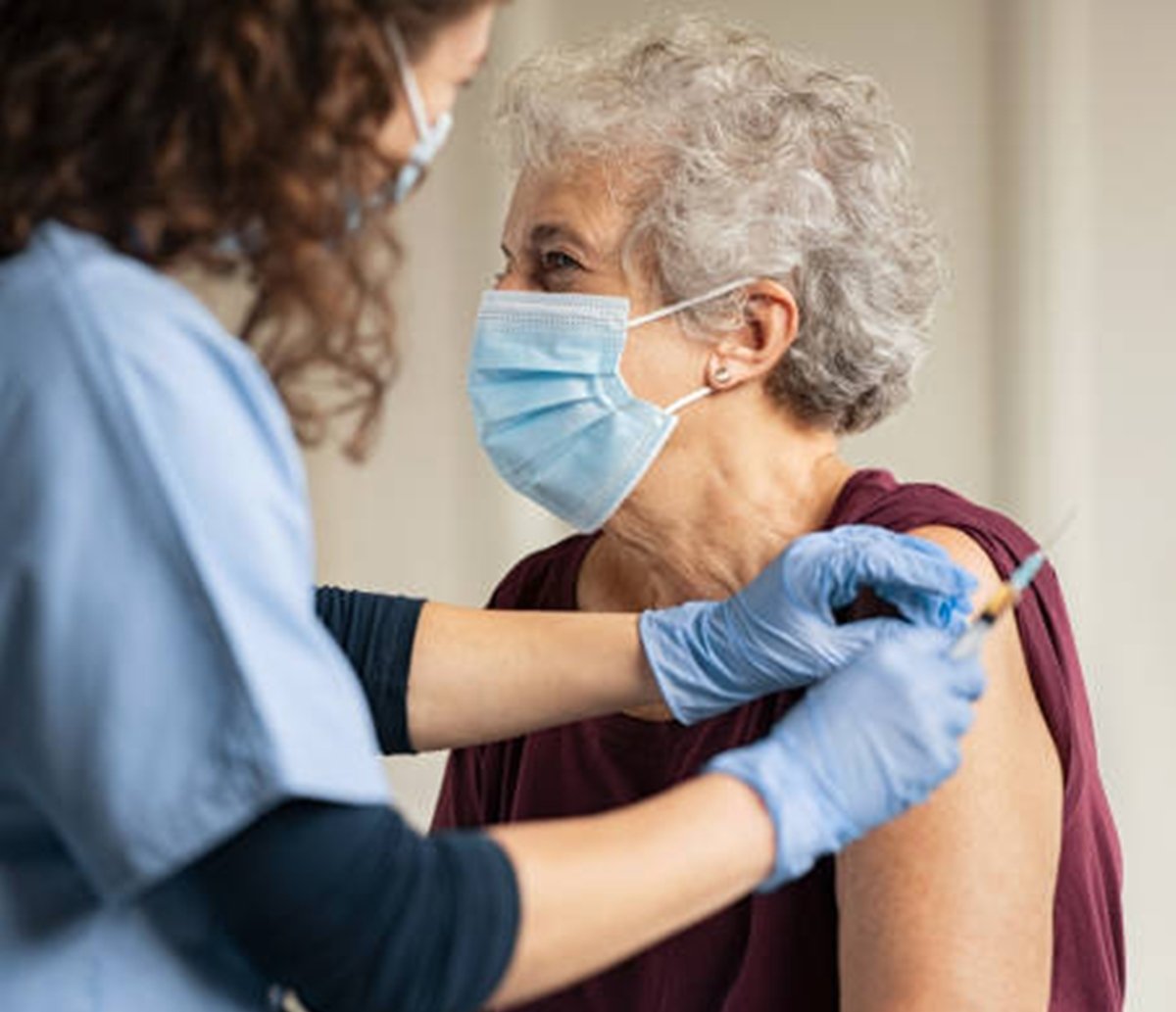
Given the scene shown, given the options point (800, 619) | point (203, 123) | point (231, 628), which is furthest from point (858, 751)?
point (203, 123)

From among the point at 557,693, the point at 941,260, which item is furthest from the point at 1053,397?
the point at 557,693

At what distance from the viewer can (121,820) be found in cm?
94

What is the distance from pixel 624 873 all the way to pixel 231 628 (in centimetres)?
27

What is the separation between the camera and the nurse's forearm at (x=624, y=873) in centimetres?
103

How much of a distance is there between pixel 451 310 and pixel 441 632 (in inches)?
52.5

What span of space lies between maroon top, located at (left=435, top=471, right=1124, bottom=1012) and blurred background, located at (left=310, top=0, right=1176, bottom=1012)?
3.02 ft

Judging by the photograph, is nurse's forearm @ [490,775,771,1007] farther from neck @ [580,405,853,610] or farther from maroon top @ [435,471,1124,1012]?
neck @ [580,405,853,610]

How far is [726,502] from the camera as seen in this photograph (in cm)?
175

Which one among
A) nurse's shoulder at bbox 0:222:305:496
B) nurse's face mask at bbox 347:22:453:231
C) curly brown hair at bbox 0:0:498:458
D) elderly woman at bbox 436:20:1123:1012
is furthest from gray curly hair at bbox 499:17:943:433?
nurse's shoulder at bbox 0:222:305:496

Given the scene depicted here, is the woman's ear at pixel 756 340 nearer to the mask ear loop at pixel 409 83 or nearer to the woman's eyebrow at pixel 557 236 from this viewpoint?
the woman's eyebrow at pixel 557 236

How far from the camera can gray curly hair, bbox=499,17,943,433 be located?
5.66 ft

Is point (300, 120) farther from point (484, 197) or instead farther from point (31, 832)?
point (484, 197)

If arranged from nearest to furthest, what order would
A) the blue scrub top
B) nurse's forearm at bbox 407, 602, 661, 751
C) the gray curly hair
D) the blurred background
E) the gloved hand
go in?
the blue scrub top
the gloved hand
nurse's forearm at bbox 407, 602, 661, 751
the gray curly hair
the blurred background

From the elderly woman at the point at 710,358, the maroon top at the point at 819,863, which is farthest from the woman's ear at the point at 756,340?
the maroon top at the point at 819,863
